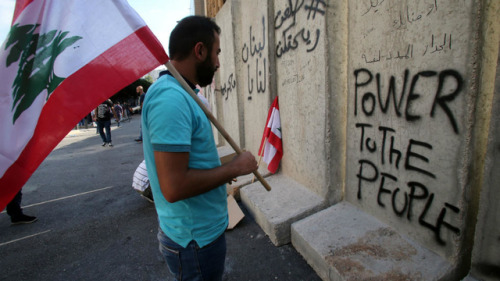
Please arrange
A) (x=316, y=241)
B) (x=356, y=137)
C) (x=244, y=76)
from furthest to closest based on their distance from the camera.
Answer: (x=244, y=76)
(x=356, y=137)
(x=316, y=241)

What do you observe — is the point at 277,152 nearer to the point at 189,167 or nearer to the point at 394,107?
the point at 394,107

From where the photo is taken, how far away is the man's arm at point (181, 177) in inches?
44.1

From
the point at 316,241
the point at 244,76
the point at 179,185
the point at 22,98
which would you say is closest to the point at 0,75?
the point at 22,98

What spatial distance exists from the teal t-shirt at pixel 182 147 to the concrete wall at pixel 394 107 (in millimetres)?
1660

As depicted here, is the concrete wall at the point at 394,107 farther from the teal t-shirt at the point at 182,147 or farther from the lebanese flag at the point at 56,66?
the lebanese flag at the point at 56,66

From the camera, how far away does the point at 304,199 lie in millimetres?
3330

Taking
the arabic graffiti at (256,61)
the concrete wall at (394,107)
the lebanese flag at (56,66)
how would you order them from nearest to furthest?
the lebanese flag at (56,66)
the concrete wall at (394,107)
the arabic graffiti at (256,61)

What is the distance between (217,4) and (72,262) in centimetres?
692

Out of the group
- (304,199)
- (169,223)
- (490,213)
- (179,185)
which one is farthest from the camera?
(304,199)

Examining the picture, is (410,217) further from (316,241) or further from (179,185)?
(179,185)

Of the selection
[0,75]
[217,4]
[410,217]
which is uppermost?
[217,4]

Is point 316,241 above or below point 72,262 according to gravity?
above

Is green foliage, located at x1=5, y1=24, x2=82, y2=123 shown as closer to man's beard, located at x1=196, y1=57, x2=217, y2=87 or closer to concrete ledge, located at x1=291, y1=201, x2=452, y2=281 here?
man's beard, located at x1=196, y1=57, x2=217, y2=87

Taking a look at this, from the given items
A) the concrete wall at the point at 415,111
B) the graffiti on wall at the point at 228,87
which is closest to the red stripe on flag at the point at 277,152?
the concrete wall at the point at 415,111
